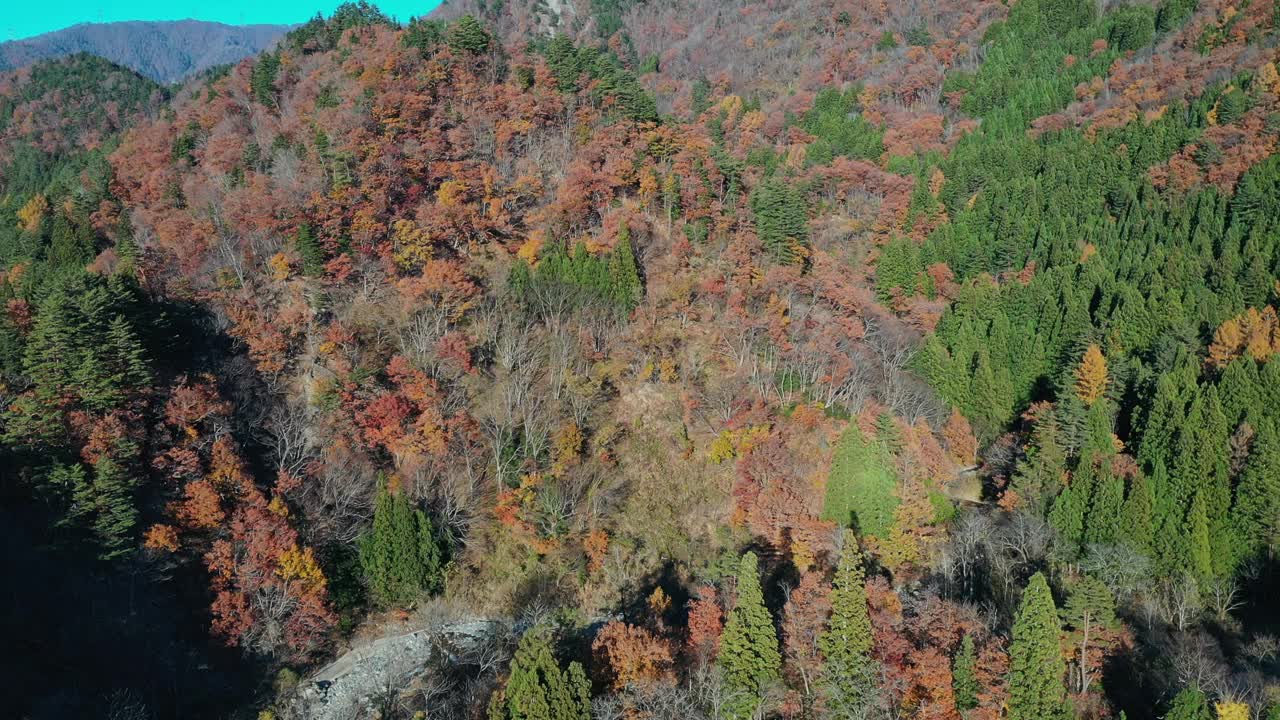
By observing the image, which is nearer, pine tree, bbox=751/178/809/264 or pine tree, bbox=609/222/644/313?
pine tree, bbox=609/222/644/313

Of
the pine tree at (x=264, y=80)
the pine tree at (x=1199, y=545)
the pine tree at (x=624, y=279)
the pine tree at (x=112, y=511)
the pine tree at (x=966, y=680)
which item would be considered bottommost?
the pine tree at (x=1199, y=545)

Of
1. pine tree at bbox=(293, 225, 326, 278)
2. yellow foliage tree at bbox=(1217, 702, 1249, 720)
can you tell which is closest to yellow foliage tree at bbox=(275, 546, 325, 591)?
pine tree at bbox=(293, 225, 326, 278)

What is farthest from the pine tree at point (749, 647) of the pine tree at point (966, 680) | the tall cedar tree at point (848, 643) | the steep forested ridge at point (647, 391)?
the pine tree at point (966, 680)

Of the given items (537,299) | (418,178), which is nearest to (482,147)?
Result: (418,178)

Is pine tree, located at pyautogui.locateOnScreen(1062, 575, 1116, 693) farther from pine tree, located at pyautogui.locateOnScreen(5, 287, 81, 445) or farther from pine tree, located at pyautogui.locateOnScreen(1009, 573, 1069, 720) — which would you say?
A: pine tree, located at pyautogui.locateOnScreen(5, 287, 81, 445)

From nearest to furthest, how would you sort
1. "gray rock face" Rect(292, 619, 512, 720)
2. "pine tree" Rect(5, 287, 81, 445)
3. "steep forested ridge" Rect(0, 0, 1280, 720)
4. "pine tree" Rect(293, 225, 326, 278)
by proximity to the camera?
"steep forested ridge" Rect(0, 0, 1280, 720) → "gray rock face" Rect(292, 619, 512, 720) → "pine tree" Rect(5, 287, 81, 445) → "pine tree" Rect(293, 225, 326, 278)

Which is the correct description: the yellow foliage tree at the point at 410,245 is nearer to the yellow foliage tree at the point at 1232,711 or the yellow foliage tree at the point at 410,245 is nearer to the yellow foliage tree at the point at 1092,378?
the yellow foliage tree at the point at 1092,378

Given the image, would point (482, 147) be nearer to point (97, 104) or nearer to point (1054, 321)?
point (1054, 321)
